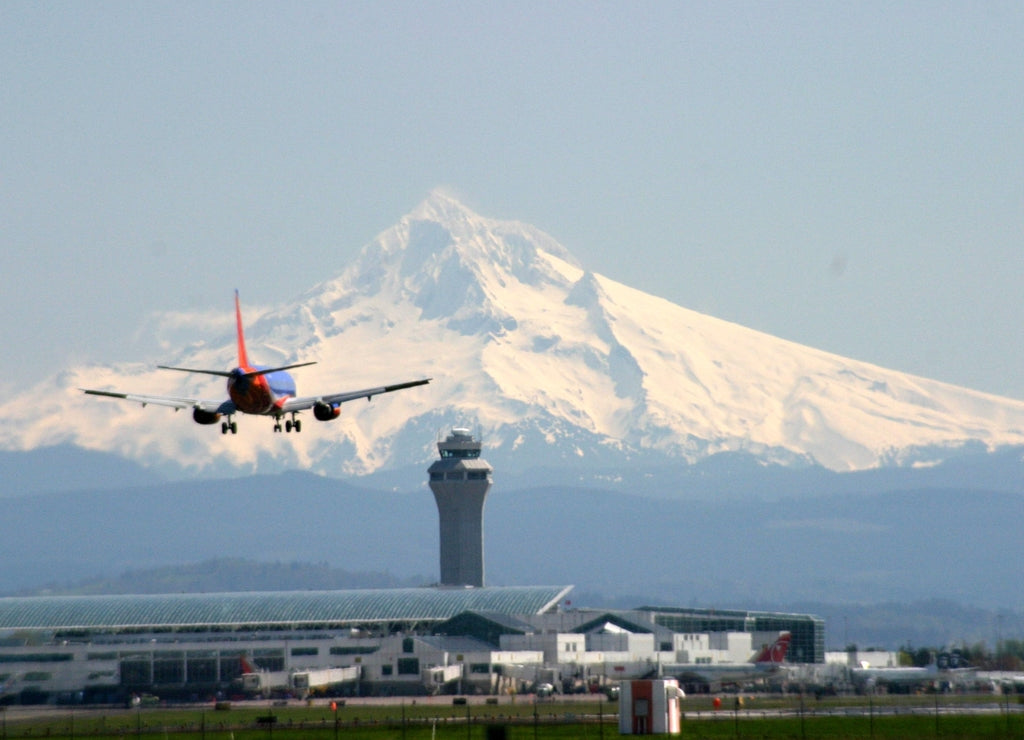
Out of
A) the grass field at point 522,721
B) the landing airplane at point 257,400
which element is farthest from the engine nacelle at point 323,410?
the grass field at point 522,721

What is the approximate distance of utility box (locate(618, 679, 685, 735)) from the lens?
12888 centimetres

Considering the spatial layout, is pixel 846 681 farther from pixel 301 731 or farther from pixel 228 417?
pixel 228 417

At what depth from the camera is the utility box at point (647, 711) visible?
12888 cm

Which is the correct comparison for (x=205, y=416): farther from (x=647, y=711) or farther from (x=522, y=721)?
(x=522, y=721)

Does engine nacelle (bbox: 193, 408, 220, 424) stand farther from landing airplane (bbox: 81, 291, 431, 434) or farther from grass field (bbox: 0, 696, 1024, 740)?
grass field (bbox: 0, 696, 1024, 740)

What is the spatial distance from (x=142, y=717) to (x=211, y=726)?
62.9ft

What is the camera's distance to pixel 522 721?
149m

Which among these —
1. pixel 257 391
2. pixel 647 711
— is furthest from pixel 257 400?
pixel 647 711

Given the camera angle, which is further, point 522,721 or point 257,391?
point 522,721

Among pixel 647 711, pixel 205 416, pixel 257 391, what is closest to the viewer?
pixel 205 416

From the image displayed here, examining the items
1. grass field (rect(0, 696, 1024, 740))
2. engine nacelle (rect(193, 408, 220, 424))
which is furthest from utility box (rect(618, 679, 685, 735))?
engine nacelle (rect(193, 408, 220, 424))

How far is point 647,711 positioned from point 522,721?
2160 centimetres

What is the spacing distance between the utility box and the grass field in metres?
1.57

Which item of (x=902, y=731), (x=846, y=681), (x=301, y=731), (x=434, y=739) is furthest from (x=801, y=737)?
(x=846, y=681)
